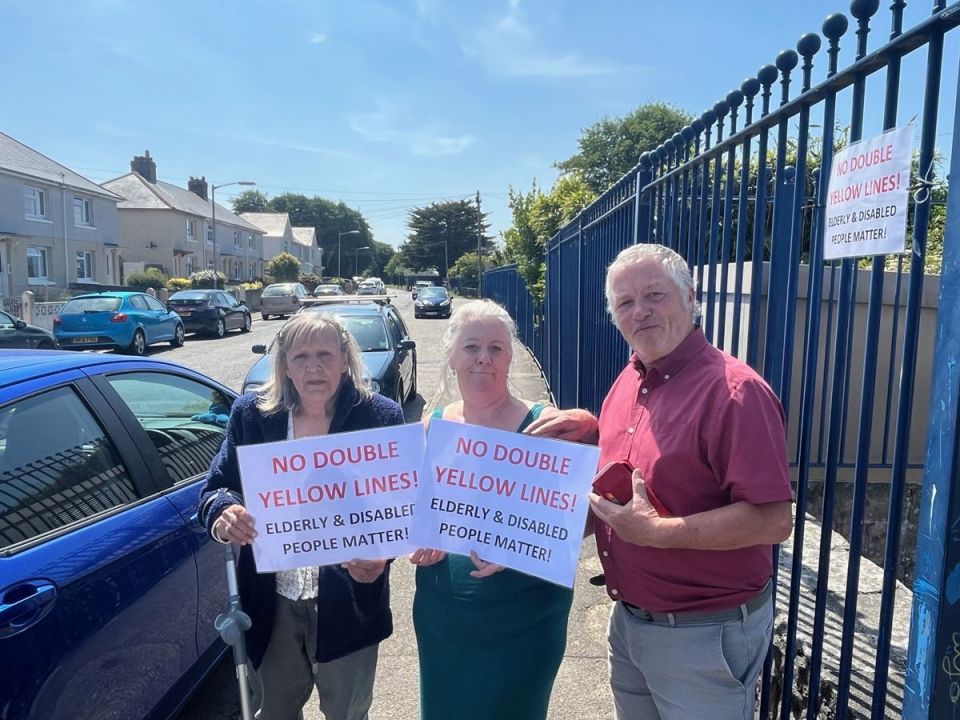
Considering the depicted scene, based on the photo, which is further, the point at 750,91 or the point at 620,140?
the point at 620,140

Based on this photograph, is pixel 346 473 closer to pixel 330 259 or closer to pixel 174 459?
pixel 174 459

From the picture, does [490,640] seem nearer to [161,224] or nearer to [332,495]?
[332,495]

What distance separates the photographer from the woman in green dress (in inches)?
81.9

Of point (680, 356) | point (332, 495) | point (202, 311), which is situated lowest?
point (202, 311)

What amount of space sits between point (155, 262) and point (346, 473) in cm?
4566

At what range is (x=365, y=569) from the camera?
7.03 ft

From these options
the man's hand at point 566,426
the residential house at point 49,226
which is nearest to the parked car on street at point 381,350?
the man's hand at point 566,426

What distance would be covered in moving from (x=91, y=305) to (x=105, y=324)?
741 millimetres

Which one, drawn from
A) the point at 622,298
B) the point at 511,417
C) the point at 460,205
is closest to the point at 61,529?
the point at 511,417

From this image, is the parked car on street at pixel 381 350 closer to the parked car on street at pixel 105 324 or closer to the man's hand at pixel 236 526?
the man's hand at pixel 236 526

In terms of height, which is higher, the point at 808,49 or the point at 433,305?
the point at 808,49

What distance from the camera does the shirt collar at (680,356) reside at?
1849 millimetres

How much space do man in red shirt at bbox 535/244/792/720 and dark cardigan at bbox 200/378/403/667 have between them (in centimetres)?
85

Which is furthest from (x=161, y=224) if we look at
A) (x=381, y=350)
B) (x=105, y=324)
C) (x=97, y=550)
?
(x=97, y=550)
